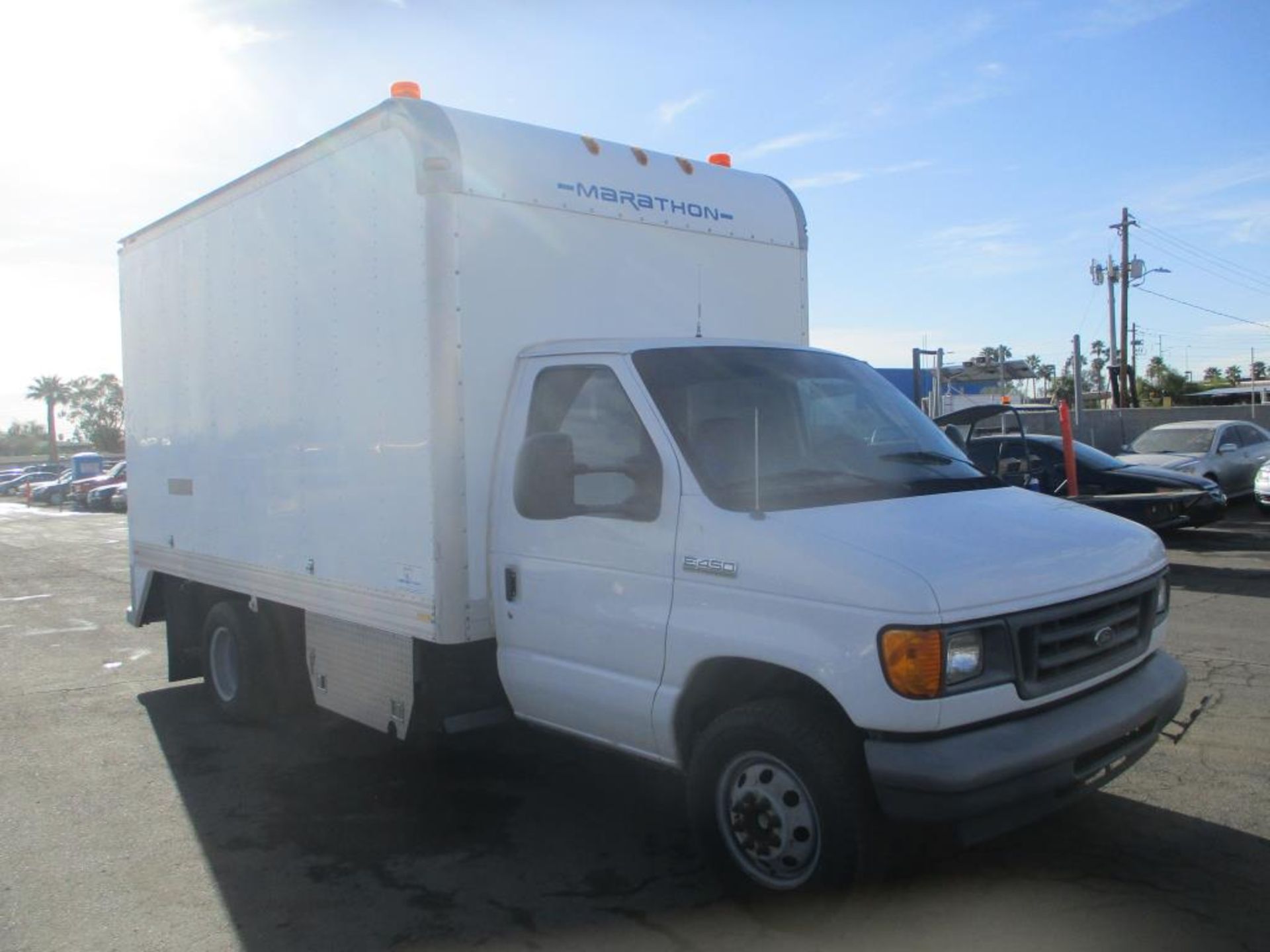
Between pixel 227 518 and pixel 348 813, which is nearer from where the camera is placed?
pixel 348 813

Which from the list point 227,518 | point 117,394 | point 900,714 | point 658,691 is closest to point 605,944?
point 658,691

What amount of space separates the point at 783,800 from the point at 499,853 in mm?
1614

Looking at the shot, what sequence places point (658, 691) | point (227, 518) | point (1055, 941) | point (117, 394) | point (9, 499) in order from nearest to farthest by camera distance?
1. point (1055, 941)
2. point (658, 691)
3. point (227, 518)
4. point (9, 499)
5. point (117, 394)

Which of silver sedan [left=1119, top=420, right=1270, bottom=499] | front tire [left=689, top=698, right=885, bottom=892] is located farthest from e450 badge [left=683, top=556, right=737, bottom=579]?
silver sedan [left=1119, top=420, right=1270, bottom=499]

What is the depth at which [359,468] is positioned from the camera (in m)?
5.40

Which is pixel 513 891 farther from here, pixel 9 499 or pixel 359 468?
pixel 9 499

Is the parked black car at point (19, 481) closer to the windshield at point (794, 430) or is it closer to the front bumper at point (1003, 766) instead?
the windshield at point (794, 430)

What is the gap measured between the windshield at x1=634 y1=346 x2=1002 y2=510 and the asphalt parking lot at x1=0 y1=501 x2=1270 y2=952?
138cm

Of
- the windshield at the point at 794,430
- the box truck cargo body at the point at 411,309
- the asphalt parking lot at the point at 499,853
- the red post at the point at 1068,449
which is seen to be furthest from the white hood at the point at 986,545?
the red post at the point at 1068,449

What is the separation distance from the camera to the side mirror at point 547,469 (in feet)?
13.6

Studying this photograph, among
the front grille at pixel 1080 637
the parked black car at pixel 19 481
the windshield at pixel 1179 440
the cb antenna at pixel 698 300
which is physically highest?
the cb antenna at pixel 698 300

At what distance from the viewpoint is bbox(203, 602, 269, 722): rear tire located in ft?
22.5

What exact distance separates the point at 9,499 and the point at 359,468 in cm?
5660

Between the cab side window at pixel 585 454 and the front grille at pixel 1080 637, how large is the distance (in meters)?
1.44
